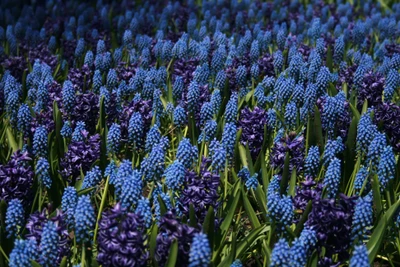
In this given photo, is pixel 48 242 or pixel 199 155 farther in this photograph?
pixel 199 155

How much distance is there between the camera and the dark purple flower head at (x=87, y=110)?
516cm

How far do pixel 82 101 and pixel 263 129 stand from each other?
54.4 inches

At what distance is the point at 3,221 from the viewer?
3744mm

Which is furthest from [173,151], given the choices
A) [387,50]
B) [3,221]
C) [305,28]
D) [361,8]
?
[361,8]

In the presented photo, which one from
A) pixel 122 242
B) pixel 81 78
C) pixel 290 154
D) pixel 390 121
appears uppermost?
pixel 81 78

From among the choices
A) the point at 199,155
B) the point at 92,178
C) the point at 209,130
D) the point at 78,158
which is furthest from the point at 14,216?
the point at 199,155

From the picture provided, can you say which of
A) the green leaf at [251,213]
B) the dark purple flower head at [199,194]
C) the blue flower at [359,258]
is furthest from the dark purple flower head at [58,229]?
the blue flower at [359,258]

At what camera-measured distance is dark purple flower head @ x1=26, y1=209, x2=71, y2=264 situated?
3301 millimetres

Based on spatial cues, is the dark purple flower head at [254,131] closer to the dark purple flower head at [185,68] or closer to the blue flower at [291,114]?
the blue flower at [291,114]

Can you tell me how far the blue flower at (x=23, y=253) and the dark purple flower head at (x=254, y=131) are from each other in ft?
6.53

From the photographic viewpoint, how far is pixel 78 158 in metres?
4.27

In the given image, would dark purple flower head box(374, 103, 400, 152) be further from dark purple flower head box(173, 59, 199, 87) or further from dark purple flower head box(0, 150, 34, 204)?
dark purple flower head box(0, 150, 34, 204)

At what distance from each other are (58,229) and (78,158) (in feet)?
3.53

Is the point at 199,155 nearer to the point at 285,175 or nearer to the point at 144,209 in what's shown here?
the point at 285,175
